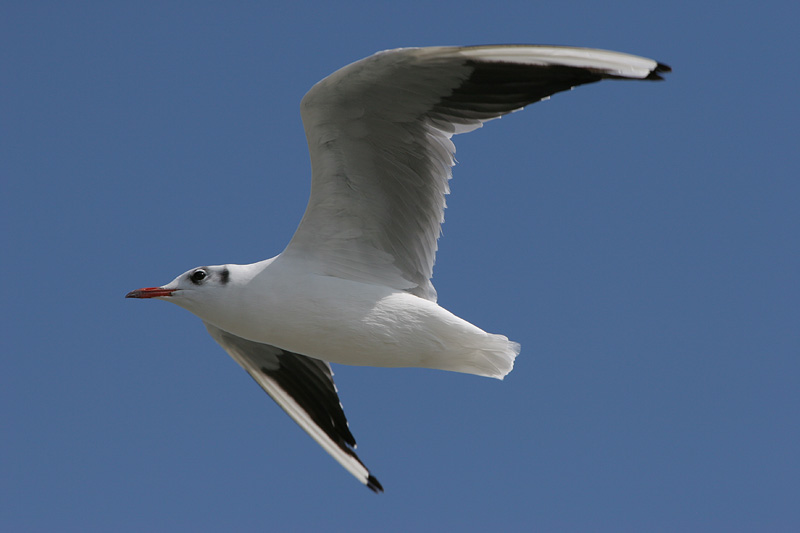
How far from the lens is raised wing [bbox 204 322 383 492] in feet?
25.0

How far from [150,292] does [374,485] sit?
8.52ft

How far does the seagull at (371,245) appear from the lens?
544 centimetres

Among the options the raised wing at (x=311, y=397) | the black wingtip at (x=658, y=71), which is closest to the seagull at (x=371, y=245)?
the black wingtip at (x=658, y=71)

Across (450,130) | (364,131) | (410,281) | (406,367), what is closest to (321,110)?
(364,131)

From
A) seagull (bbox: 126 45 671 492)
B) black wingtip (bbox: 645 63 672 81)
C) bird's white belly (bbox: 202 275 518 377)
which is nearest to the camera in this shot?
black wingtip (bbox: 645 63 672 81)

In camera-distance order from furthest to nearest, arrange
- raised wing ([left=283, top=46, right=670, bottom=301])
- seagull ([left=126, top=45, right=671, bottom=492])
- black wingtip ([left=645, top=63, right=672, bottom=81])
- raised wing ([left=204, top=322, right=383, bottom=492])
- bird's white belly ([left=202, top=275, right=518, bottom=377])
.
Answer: raised wing ([left=204, top=322, right=383, bottom=492]) < bird's white belly ([left=202, top=275, right=518, bottom=377]) < seagull ([left=126, top=45, right=671, bottom=492]) < raised wing ([left=283, top=46, right=670, bottom=301]) < black wingtip ([left=645, top=63, right=672, bottom=81])

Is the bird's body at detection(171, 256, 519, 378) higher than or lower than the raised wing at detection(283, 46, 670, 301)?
lower

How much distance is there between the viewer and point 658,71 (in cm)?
459

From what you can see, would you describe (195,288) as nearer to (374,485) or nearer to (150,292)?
(150,292)

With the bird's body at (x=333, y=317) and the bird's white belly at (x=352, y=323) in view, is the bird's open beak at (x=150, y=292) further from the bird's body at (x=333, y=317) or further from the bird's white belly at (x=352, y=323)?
the bird's white belly at (x=352, y=323)

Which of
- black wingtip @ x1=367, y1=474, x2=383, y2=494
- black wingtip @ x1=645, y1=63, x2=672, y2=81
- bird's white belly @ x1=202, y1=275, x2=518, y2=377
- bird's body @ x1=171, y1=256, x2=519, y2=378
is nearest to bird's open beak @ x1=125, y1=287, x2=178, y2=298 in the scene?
bird's body @ x1=171, y1=256, x2=519, y2=378

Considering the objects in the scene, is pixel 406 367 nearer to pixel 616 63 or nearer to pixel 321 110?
pixel 321 110

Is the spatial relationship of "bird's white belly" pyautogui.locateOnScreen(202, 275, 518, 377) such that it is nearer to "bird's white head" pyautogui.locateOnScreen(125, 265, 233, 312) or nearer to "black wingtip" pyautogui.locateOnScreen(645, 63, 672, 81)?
"bird's white head" pyautogui.locateOnScreen(125, 265, 233, 312)

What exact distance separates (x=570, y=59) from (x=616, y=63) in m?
0.24
